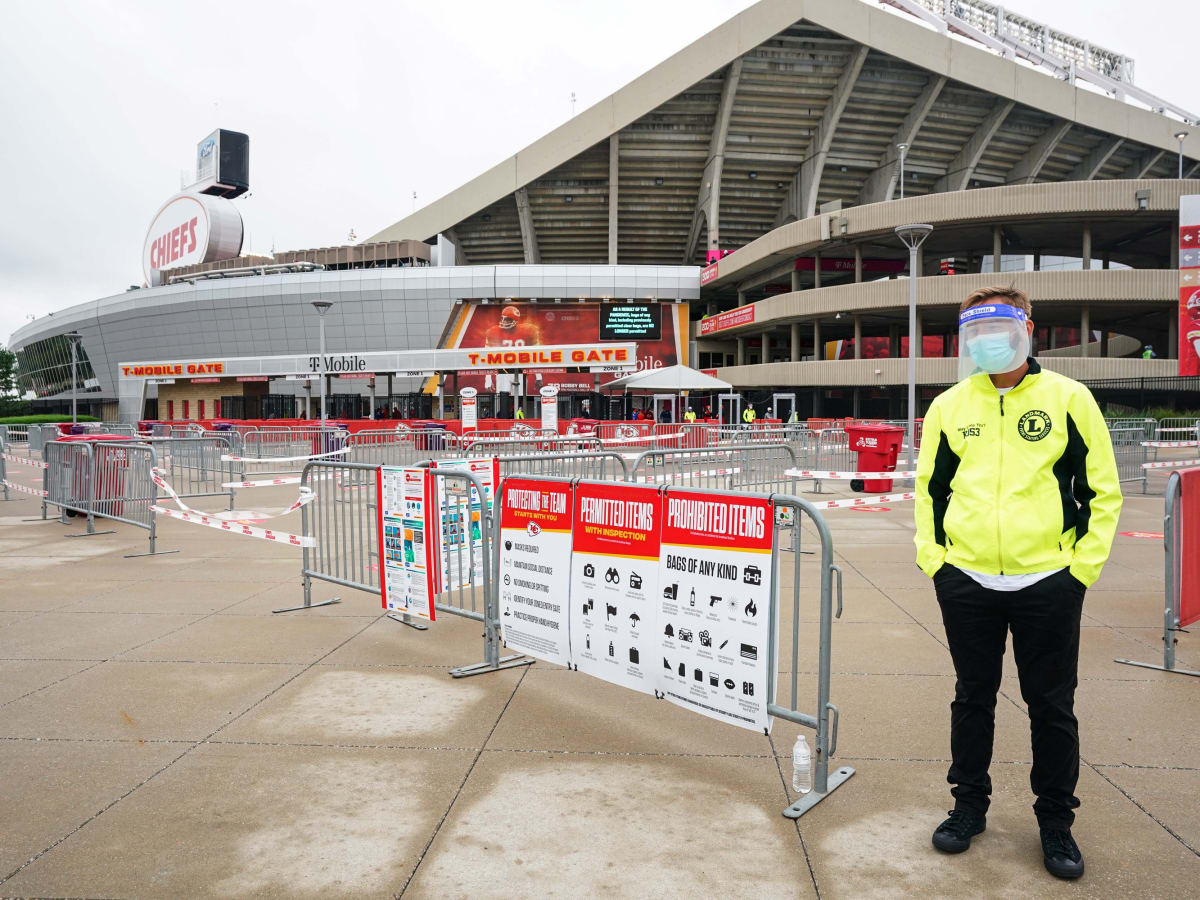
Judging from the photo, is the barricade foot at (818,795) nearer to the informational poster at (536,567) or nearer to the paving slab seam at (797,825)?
the paving slab seam at (797,825)

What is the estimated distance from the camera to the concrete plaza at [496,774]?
3.10 metres

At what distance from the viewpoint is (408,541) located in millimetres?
6242

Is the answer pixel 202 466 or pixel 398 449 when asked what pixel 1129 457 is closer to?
pixel 398 449

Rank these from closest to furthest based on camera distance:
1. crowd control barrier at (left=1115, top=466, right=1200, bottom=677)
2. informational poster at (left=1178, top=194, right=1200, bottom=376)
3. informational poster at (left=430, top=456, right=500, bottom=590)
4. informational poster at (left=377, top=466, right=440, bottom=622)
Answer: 1. crowd control barrier at (left=1115, top=466, right=1200, bottom=677)
2. informational poster at (left=377, top=466, right=440, bottom=622)
3. informational poster at (left=430, top=456, right=500, bottom=590)
4. informational poster at (left=1178, top=194, right=1200, bottom=376)

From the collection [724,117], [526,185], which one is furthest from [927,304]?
[526,185]

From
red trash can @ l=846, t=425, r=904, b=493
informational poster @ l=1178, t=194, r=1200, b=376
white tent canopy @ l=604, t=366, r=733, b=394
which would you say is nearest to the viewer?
red trash can @ l=846, t=425, r=904, b=493

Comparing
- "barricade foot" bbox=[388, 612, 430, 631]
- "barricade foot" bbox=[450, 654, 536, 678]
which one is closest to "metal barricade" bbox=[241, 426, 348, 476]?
"barricade foot" bbox=[388, 612, 430, 631]

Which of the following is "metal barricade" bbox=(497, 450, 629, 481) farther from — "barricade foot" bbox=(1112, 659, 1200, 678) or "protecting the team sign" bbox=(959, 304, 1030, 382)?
"protecting the team sign" bbox=(959, 304, 1030, 382)

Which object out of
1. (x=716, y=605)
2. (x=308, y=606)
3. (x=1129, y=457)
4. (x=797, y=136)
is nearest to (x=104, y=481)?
(x=308, y=606)

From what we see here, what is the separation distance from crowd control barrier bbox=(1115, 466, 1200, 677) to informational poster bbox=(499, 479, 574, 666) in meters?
4.11

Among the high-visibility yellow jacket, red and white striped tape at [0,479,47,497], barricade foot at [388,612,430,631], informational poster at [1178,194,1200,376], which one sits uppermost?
informational poster at [1178,194,1200,376]

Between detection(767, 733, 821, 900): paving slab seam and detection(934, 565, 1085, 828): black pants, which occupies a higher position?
detection(934, 565, 1085, 828): black pants

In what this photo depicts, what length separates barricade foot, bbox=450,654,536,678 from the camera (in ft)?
18.2

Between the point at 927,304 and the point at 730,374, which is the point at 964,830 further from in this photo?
the point at 730,374
